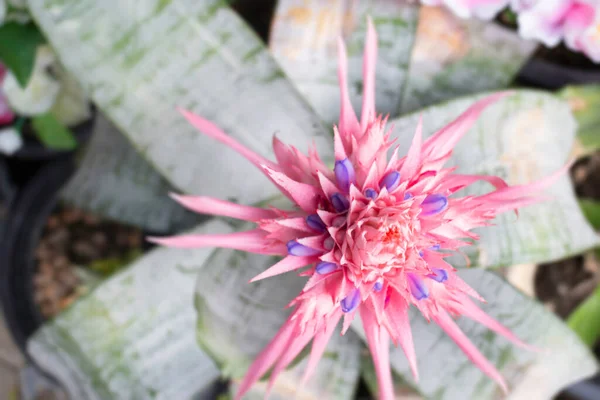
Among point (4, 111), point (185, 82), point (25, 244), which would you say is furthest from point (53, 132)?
point (185, 82)

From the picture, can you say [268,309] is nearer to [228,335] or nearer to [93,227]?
[228,335]

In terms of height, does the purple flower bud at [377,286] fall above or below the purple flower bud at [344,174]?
below

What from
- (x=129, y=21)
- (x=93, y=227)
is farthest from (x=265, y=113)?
(x=93, y=227)

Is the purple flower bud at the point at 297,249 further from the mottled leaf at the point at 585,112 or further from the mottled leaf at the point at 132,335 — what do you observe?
the mottled leaf at the point at 585,112

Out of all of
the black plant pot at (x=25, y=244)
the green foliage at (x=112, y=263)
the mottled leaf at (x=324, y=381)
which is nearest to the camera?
the mottled leaf at (x=324, y=381)

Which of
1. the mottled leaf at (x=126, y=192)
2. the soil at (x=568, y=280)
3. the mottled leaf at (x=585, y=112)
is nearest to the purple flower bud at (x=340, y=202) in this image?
the mottled leaf at (x=126, y=192)

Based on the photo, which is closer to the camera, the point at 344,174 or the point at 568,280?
the point at 344,174

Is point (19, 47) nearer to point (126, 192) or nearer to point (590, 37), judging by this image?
point (126, 192)
